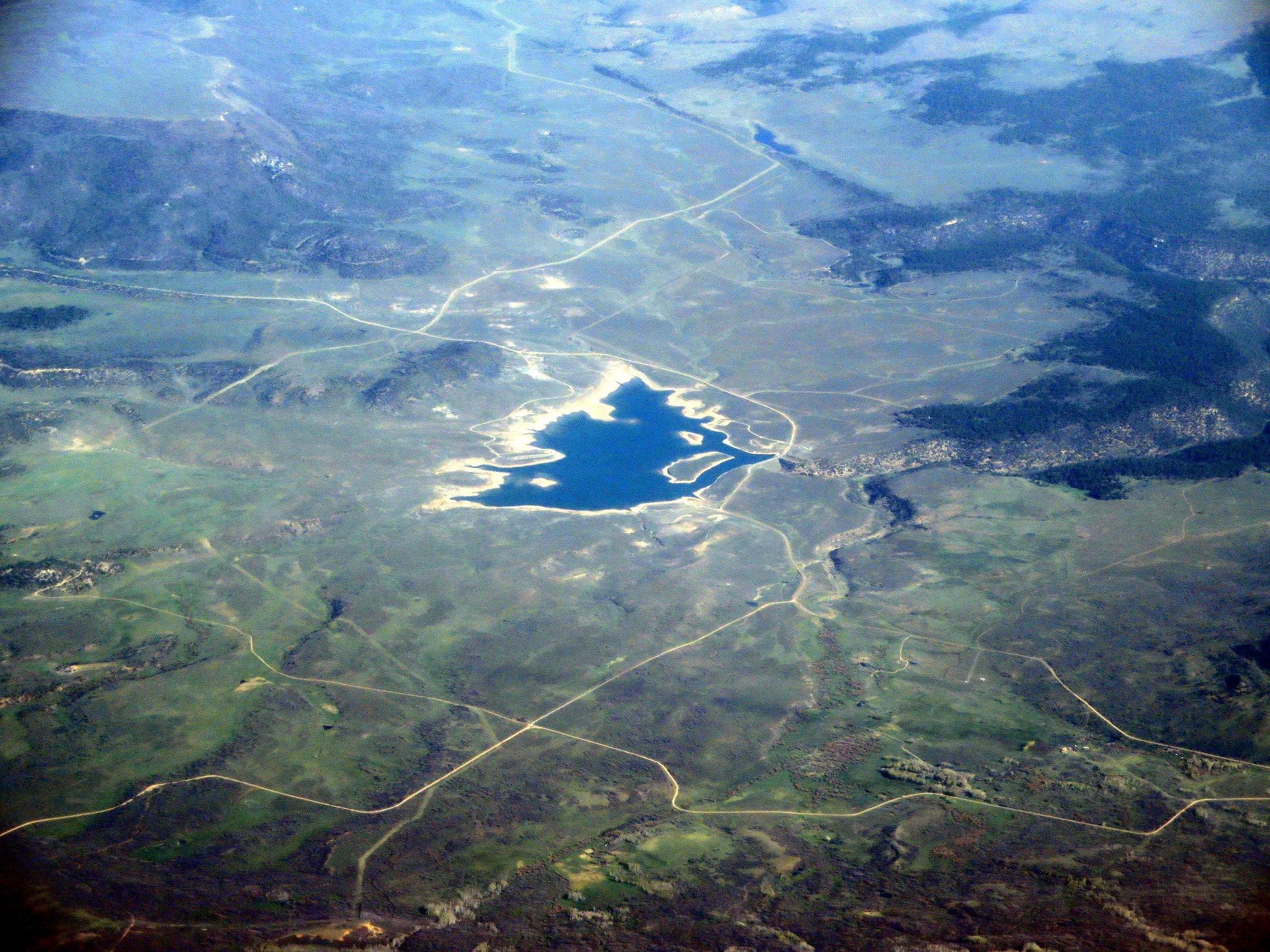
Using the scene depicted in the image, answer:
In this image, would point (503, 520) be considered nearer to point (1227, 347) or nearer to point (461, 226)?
point (461, 226)

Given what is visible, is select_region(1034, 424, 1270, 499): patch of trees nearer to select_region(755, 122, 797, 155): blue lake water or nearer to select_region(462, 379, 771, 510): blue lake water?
select_region(462, 379, 771, 510): blue lake water

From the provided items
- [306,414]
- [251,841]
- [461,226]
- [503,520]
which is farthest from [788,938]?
[461,226]

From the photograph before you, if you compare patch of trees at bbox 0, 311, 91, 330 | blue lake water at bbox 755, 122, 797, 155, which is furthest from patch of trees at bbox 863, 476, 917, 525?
blue lake water at bbox 755, 122, 797, 155

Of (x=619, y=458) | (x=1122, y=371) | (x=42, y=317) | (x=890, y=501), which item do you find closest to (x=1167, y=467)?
(x=1122, y=371)

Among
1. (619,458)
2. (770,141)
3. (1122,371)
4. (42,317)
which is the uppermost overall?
(770,141)

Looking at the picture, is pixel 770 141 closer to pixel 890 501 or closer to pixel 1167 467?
pixel 1167 467

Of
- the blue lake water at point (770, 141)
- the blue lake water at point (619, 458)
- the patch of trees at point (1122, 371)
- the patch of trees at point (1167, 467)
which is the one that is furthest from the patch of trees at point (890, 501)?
the blue lake water at point (770, 141)
